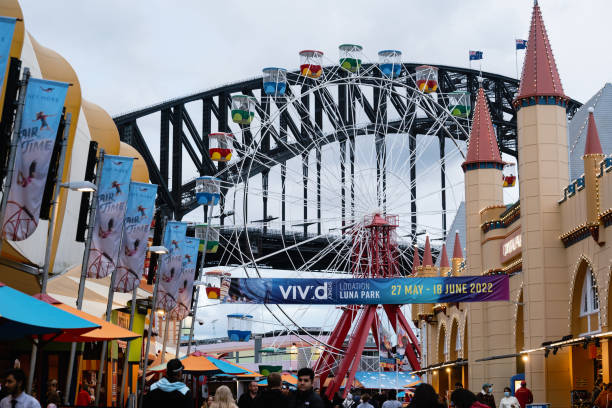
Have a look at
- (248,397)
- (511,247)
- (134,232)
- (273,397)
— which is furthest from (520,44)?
Result: (273,397)

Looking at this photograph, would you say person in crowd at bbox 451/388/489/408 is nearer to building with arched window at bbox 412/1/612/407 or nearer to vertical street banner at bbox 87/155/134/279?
building with arched window at bbox 412/1/612/407

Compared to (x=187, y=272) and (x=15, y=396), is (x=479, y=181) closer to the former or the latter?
(x=187, y=272)

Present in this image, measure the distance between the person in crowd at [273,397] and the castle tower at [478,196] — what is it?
75.2 ft

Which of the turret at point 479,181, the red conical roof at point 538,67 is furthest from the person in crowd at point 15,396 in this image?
the turret at point 479,181

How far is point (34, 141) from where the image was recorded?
54.5 feet

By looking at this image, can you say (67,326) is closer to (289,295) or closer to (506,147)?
(289,295)

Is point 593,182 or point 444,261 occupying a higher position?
point 444,261

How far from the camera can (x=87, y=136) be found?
2912cm

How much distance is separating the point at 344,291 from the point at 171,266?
7685 mm

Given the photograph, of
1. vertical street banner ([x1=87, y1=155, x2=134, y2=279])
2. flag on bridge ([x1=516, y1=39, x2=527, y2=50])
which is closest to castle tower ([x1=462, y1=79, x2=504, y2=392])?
flag on bridge ([x1=516, y1=39, x2=527, y2=50])

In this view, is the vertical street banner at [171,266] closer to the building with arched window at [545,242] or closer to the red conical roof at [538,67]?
the building with arched window at [545,242]

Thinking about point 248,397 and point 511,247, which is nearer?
point 248,397

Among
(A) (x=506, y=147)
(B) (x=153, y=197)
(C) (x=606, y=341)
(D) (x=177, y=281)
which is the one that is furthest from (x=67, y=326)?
(A) (x=506, y=147)

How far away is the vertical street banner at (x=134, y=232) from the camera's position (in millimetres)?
22641
